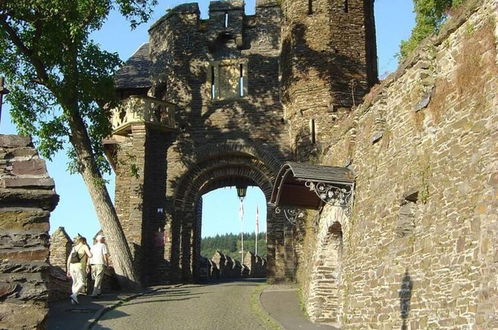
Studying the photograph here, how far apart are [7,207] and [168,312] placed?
1063cm

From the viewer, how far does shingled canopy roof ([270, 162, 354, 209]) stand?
1431 cm

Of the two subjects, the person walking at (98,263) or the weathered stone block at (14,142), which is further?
the person walking at (98,263)

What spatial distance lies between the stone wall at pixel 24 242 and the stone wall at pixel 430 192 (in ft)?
18.4

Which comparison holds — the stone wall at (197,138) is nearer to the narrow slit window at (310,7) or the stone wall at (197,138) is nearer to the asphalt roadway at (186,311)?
the narrow slit window at (310,7)

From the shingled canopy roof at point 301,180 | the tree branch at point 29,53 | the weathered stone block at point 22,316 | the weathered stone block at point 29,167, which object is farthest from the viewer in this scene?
the tree branch at point 29,53

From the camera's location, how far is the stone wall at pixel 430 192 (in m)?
A: 9.24

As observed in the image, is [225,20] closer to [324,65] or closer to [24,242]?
[324,65]

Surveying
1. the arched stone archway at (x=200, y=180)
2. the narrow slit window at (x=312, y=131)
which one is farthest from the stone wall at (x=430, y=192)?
the arched stone archway at (x=200, y=180)

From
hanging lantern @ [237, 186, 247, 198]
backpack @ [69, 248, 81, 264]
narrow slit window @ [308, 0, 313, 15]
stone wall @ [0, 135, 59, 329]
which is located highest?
narrow slit window @ [308, 0, 313, 15]

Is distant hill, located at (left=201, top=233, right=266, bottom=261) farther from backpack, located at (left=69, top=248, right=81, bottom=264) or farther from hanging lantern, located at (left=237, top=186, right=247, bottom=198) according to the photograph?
backpack, located at (left=69, top=248, right=81, bottom=264)

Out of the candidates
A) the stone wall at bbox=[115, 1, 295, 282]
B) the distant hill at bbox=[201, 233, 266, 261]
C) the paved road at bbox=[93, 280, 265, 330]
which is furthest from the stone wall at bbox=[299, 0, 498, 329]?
the distant hill at bbox=[201, 233, 266, 261]

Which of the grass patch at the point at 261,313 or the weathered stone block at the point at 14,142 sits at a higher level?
the weathered stone block at the point at 14,142

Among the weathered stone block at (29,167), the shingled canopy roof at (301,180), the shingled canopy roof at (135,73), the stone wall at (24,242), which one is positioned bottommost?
the stone wall at (24,242)

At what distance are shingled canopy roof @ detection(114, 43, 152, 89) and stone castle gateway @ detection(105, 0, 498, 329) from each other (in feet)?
0.25
